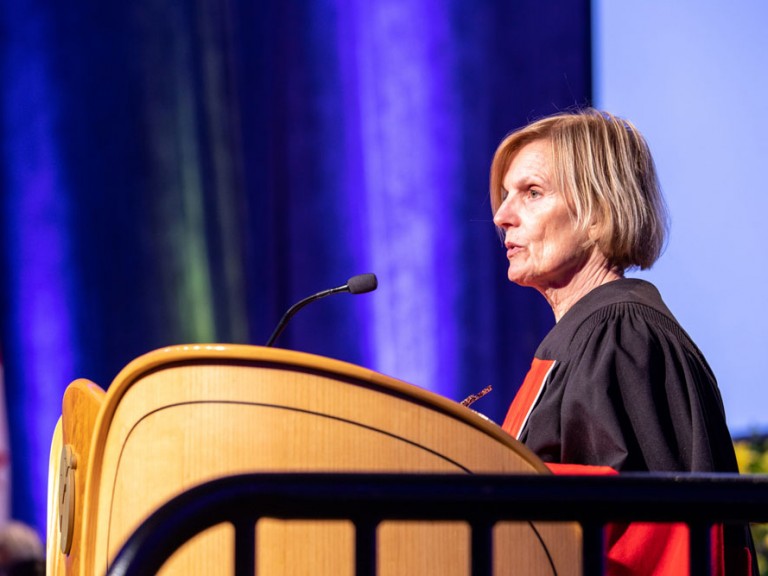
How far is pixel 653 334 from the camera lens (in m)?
1.79

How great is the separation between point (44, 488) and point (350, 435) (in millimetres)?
2904

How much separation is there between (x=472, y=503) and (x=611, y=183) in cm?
138

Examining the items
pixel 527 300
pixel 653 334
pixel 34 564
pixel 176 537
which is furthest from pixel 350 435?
pixel 527 300

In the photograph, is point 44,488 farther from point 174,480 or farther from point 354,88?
point 174,480

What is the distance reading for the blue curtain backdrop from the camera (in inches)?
151

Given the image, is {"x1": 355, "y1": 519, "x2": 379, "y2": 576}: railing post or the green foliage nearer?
{"x1": 355, "y1": 519, "x2": 379, "y2": 576}: railing post

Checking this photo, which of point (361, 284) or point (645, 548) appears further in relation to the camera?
point (361, 284)

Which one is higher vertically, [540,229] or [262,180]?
[262,180]

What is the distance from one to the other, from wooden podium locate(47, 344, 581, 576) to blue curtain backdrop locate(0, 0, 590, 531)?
9.07 feet

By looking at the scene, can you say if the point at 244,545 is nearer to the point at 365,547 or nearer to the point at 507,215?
the point at 365,547

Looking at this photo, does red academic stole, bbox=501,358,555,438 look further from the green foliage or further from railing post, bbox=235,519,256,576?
the green foliage

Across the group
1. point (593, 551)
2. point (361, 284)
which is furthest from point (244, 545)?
point (361, 284)

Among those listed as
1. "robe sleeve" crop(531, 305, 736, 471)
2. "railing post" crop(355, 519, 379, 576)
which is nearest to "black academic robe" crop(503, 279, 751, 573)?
"robe sleeve" crop(531, 305, 736, 471)

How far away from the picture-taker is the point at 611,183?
208 cm
